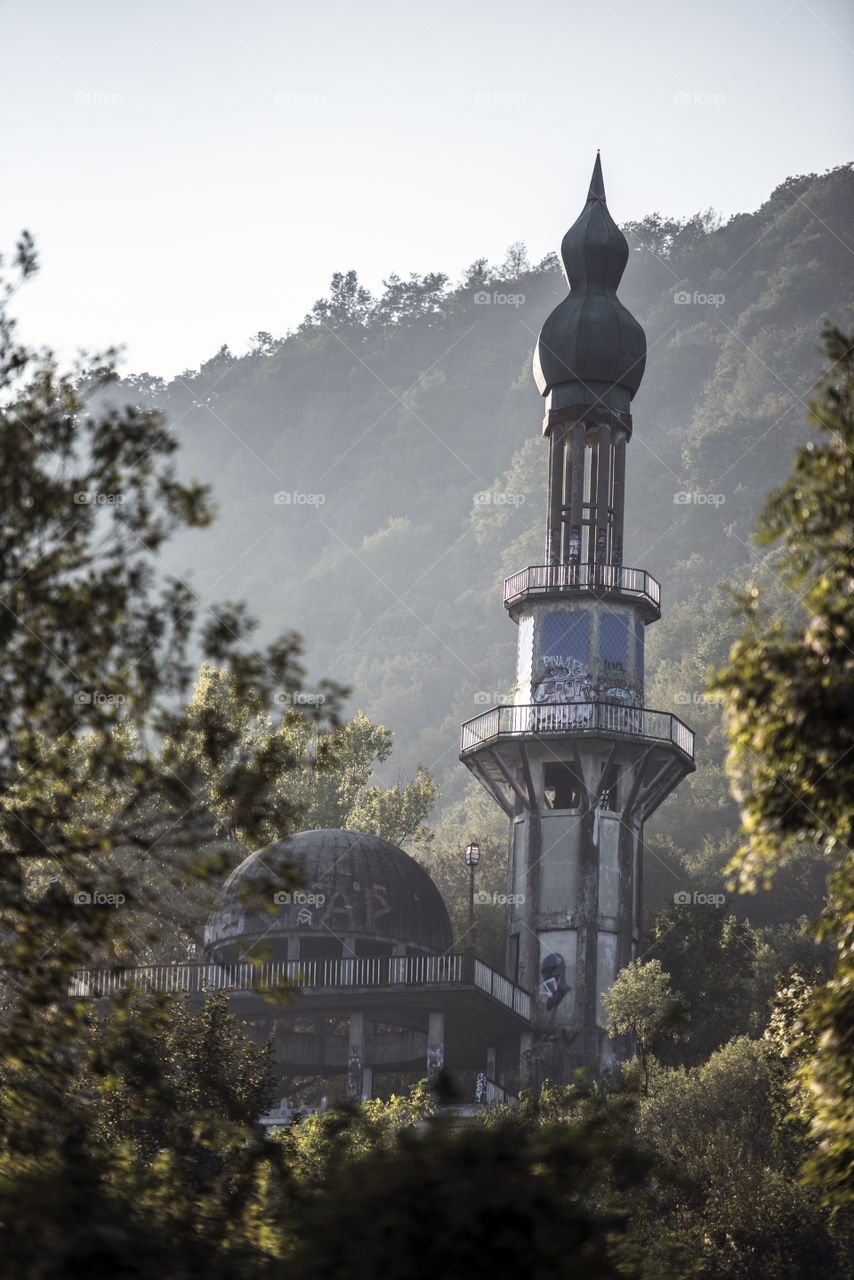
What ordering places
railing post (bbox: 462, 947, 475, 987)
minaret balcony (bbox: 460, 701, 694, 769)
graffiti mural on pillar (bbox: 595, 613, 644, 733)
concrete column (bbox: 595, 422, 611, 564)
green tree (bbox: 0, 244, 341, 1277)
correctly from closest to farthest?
green tree (bbox: 0, 244, 341, 1277) < railing post (bbox: 462, 947, 475, 987) < minaret balcony (bbox: 460, 701, 694, 769) < graffiti mural on pillar (bbox: 595, 613, 644, 733) < concrete column (bbox: 595, 422, 611, 564)

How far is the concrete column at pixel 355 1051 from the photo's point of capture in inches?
1884

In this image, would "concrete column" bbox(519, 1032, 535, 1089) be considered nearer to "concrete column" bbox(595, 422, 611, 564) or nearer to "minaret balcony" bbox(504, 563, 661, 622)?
"minaret balcony" bbox(504, 563, 661, 622)

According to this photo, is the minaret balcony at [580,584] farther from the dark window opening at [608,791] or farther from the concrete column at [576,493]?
the dark window opening at [608,791]

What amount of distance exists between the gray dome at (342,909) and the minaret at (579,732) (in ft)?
10.5

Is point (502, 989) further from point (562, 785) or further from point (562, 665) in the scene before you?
point (562, 665)

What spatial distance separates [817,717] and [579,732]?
37114mm

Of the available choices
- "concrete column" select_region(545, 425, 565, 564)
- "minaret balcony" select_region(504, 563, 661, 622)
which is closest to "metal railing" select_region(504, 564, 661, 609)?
"minaret balcony" select_region(504, 563, 661, 622)

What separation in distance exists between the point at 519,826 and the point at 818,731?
3869cm

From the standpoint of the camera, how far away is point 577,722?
5078cm

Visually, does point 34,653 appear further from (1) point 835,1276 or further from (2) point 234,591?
(2) point 234,591

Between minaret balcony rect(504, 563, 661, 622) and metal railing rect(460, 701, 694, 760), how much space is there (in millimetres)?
3488

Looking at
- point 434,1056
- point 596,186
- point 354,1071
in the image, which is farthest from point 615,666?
point 596,186

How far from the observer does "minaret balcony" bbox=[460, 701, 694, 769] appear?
166ft

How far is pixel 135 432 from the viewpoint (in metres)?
15.9
